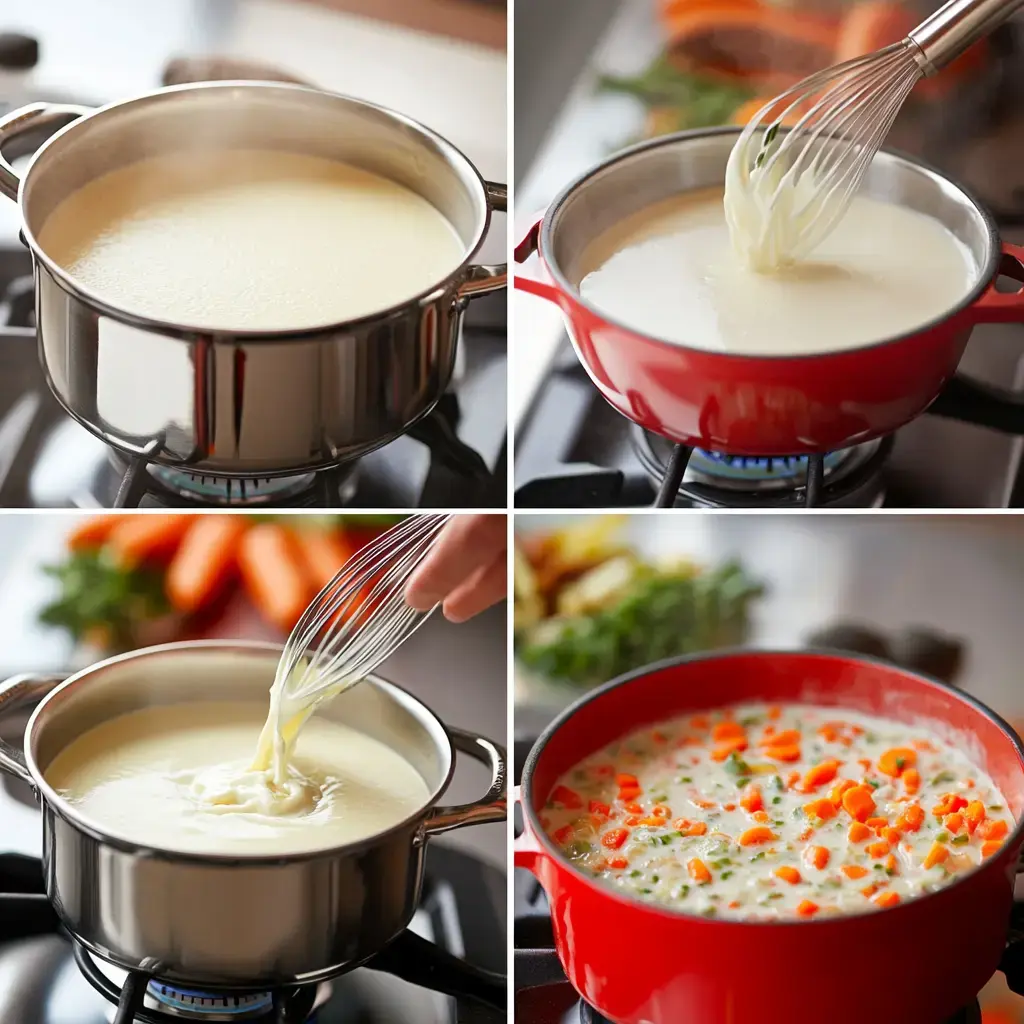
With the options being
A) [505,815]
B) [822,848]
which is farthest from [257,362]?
[822,848]

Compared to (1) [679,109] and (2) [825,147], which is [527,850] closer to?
(2) [825,147]

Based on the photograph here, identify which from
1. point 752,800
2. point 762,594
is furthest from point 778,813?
point 762,594

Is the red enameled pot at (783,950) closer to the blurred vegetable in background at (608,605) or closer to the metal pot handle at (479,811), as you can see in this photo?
the metal pot handle at (479,811)

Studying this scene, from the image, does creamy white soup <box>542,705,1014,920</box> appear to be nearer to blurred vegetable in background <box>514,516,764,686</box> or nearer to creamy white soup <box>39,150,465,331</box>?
blurred vegetable in background <box>514,516,764,686</box>

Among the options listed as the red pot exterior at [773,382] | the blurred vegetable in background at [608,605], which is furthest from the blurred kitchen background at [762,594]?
the red pot exterior at [773,382]

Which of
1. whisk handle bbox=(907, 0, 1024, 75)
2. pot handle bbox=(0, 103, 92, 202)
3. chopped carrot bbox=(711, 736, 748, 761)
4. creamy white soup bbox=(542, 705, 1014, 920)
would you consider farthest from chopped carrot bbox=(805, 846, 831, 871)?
pot handle bbox=(0, 103, 92, 202)

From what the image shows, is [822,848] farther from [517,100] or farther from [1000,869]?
[517,100]
